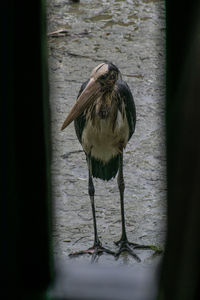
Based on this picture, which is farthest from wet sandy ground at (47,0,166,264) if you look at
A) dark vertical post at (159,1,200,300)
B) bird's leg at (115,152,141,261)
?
dark vertical post at (159,1,200,300)

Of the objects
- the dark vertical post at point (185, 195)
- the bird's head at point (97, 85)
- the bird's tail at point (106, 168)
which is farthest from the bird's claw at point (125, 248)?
the dark vertical post at point (185, 195)

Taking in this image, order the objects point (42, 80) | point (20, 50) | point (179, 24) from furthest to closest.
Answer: point (42, 80) → point (20, 50) → point (179, 24)

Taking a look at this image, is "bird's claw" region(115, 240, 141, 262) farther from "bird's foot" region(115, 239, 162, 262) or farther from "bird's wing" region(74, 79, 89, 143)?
"bird's wing" region(74, 79, 89, 143)

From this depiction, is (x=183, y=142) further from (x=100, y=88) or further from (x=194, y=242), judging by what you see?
(x=100, y=88)

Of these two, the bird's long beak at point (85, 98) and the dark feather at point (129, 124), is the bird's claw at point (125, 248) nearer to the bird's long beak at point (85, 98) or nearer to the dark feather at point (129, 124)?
the dark feather at point (129, 124)

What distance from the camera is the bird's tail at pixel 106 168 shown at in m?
1.53

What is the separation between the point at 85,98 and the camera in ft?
4.72

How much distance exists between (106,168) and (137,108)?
268mm

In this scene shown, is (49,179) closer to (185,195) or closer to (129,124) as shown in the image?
(129,124)

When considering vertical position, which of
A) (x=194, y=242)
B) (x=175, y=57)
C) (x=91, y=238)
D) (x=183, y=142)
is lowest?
(x=91, y=238)

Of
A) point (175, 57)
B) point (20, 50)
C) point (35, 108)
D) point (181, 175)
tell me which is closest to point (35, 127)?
point (35, 108)

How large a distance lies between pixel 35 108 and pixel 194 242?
3.06 feet

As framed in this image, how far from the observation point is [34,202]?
133cm

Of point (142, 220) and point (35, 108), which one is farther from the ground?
point (35, 108)
